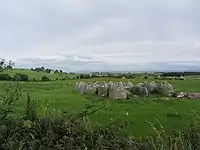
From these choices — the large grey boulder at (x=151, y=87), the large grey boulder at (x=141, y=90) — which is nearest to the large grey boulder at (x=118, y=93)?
the large grey boulder at (x=141, y=90)

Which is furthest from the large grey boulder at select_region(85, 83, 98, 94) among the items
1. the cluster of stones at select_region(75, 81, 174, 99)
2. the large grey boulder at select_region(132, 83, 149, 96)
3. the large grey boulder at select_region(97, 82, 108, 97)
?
the large grey boulder at select_region(132, 83, 149, 96)

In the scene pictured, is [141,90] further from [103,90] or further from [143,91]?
[103,90]

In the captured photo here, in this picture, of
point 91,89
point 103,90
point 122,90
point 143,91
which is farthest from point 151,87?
point 91,89

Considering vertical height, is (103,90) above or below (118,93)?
above

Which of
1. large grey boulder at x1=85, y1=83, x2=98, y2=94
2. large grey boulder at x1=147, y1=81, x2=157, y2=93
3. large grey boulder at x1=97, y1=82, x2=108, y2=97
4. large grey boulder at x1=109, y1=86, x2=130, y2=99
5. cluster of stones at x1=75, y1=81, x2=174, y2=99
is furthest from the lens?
large grey boulder at x1=147, y1=81, x2=157, y2=93

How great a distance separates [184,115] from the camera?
56.5ft

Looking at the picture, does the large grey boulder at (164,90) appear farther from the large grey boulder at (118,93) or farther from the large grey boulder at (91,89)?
the large grey boulder at (91,89)

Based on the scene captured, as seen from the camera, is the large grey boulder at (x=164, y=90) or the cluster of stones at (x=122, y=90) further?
the large grey boulder at (x=164, y=90)

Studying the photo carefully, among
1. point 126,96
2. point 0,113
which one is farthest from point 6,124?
point 126,96

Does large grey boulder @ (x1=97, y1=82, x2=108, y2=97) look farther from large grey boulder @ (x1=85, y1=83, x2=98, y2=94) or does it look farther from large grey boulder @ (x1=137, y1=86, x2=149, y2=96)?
large grey boulder @ (x1=137, y1=86, x2=149, y2=96)

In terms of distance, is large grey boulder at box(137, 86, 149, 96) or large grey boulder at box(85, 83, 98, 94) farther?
large grey boulder at box(85, 83, 98, 94)

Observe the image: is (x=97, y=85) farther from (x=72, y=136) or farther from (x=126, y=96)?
(x=72, y=136)

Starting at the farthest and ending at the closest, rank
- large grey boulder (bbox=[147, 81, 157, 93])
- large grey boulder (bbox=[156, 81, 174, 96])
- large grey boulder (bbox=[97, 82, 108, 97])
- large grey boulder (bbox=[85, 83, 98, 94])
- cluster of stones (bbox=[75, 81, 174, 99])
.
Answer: large grey boulder (bbox=[147, 81, 157, 93]) → large grey boulder (bbox=[85, 83, 98, 94]) → large grey boulder (bbox=[156, 81, 174, 96]) → large grey boulder (bbox=[97, 82, 108, 97]) → cluster of stones (bbox=[75, 81, 174, 99])

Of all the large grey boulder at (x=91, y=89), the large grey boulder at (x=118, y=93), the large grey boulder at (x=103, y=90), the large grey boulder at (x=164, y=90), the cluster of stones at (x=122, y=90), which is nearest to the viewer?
the large grey boulder at (x=118, y=93)
